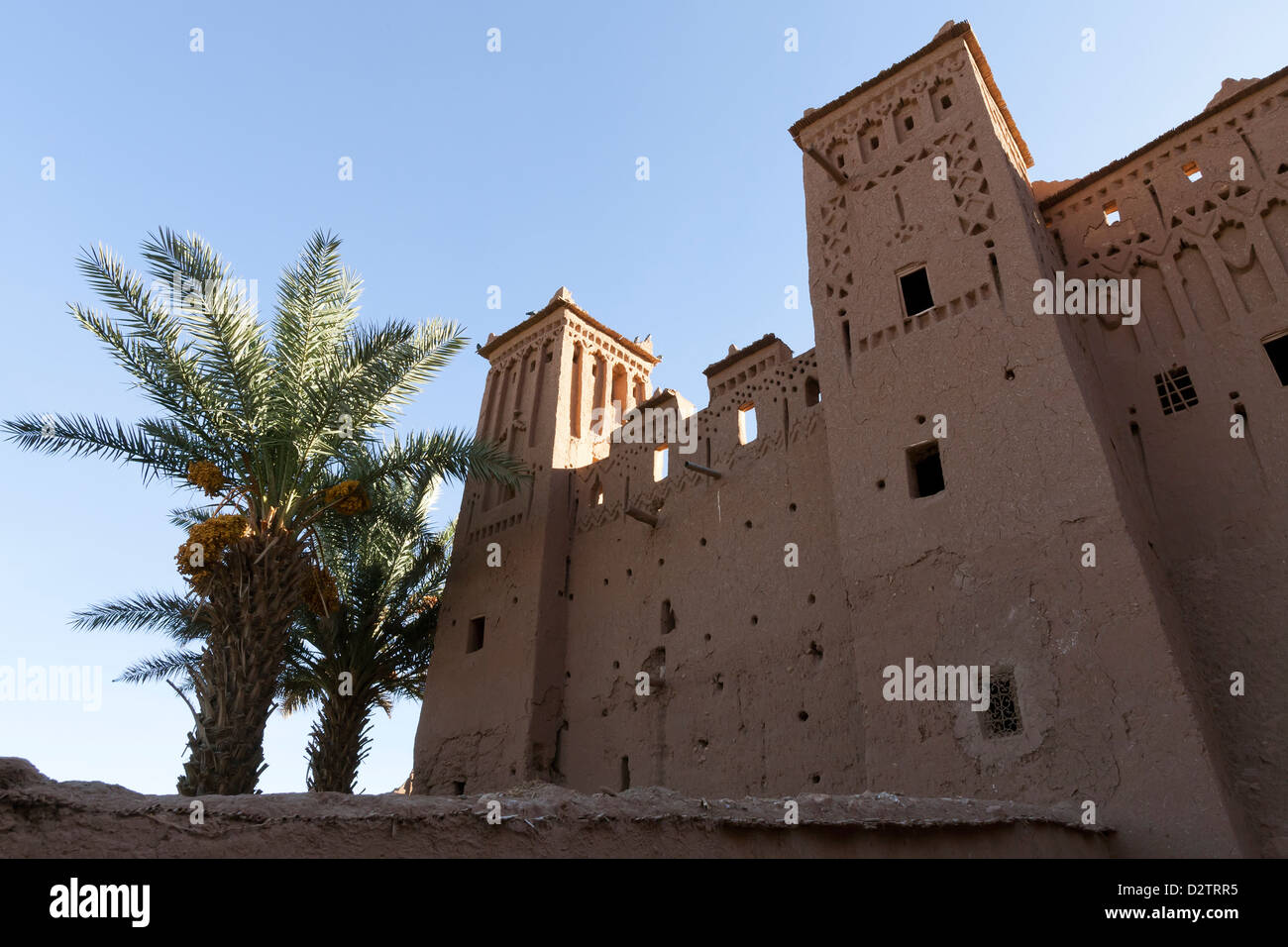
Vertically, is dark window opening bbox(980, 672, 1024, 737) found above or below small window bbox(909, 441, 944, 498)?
below

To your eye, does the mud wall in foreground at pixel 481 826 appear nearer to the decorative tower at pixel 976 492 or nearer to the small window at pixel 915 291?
the decorative tower at pixel 976 492

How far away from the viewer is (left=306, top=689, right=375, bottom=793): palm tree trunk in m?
13.5

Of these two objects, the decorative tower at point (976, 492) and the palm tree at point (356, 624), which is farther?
the palm tree at point (356, 624)

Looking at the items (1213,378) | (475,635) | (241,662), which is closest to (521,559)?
(475,635)

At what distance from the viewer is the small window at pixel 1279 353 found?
938 cm

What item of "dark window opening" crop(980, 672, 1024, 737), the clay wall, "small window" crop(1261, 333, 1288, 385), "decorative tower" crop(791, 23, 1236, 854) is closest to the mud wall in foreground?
"decorative tower" crop(791, 23, 1236, 854)

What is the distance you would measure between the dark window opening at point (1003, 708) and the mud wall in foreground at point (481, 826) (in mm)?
A: 1870

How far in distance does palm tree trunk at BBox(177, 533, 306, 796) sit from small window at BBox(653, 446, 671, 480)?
565cm

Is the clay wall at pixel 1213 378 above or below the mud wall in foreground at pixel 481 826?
above

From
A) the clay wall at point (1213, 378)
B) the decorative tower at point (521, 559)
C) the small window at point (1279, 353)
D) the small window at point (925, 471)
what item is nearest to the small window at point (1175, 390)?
the clay wall at point (1213, 378)

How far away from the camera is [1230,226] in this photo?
33.8 ft

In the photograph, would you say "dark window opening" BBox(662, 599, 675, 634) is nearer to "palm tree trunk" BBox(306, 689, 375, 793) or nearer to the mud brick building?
the mud brick building

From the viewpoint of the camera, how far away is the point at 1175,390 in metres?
10.0
